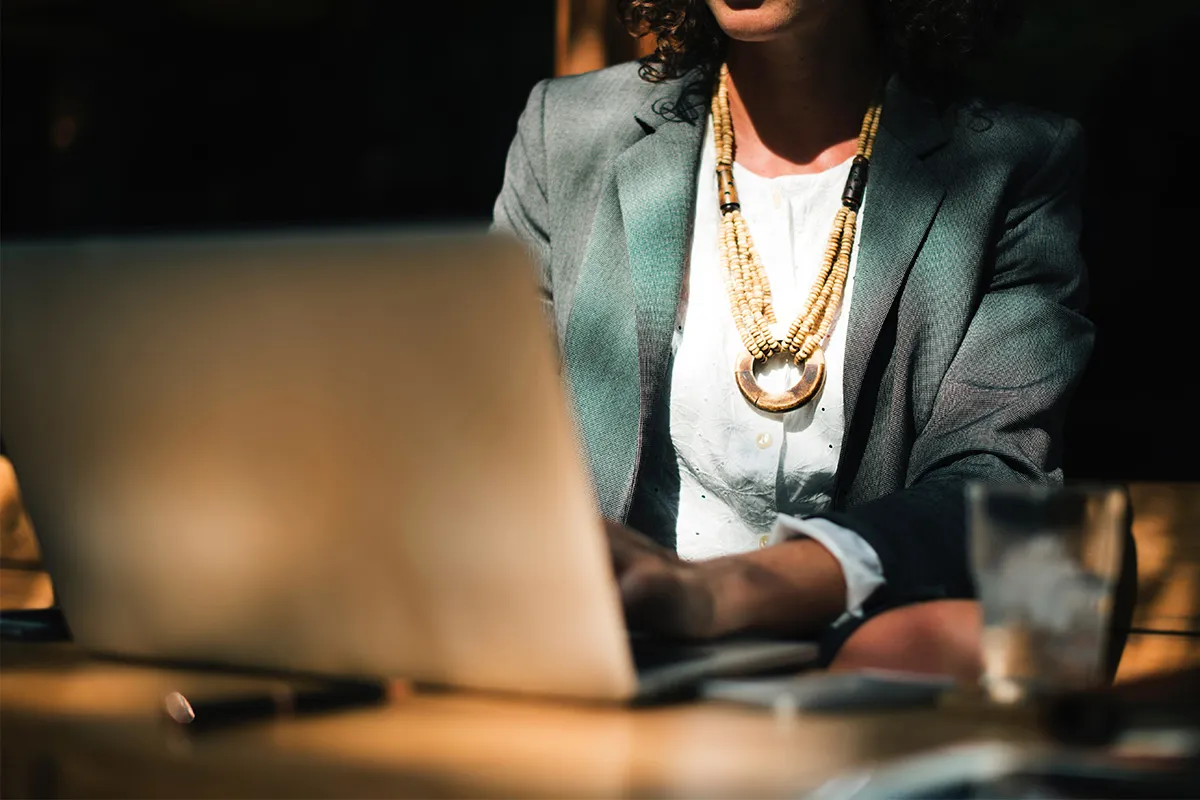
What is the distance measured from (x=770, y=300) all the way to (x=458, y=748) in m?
1.15

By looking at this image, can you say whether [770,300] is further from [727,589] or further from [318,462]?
[318,462]

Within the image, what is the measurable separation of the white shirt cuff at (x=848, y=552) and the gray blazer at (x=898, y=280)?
37 centimetres

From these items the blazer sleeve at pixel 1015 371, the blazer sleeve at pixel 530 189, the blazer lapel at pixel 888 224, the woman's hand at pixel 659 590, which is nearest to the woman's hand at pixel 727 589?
the woman's hand at pixel 659 590

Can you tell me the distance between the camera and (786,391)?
5.92ft

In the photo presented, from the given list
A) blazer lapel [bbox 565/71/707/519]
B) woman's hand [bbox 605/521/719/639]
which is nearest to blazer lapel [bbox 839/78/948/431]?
blazer lapel [bbox 565/71/707/519]

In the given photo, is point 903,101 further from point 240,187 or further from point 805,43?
point 240,187

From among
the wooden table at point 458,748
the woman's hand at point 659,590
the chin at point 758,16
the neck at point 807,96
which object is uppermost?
the chin at point 758,16

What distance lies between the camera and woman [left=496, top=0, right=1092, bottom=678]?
1721mm

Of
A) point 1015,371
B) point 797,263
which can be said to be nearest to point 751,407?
point 797,263

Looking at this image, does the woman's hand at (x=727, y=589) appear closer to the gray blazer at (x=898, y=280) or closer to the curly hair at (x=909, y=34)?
the gray blazer at (x=898, y=280)

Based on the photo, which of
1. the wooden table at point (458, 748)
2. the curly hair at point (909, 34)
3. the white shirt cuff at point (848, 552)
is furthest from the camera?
the curly hair at point (909, 34)

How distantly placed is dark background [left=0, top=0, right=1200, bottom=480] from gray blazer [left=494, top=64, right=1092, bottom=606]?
68 centimetres

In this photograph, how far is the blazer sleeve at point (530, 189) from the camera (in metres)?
2.04

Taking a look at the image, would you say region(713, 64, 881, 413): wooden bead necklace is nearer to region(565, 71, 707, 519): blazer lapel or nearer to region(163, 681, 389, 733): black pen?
region(565, 71, 707, 519): blazer lapel
